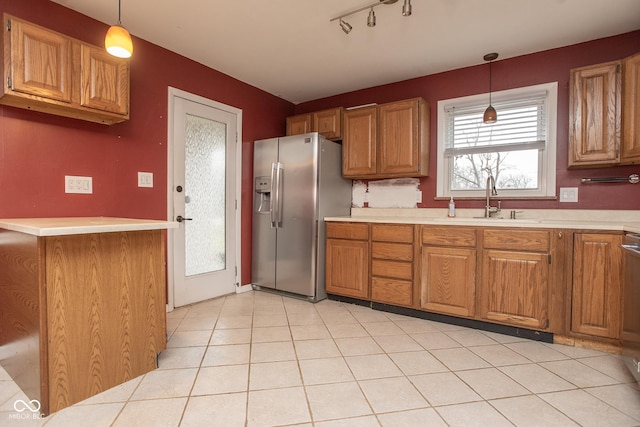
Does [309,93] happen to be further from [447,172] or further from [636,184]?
[636,184]

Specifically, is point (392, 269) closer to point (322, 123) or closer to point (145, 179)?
point (322, 123)

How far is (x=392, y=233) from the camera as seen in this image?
2.97 metres

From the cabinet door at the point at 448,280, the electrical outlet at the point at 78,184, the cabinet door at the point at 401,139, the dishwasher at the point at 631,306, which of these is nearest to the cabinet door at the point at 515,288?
the cabinet door at the point at 448,280

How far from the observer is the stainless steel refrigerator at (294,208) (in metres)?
3.31

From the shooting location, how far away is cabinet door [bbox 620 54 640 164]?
2.22 metres

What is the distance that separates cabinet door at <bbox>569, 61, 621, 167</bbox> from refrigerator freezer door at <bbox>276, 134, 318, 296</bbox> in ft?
7.27

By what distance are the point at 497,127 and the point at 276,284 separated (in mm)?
2831

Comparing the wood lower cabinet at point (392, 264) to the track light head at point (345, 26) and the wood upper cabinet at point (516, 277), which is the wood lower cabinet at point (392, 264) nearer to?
the wood upper cabinet at point (516, 277)

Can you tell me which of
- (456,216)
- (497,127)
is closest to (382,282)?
(456,216)

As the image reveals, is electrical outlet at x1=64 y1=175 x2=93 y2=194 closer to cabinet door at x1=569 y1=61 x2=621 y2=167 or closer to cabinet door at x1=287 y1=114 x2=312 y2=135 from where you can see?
cabinet door at x1=287 y1=114 x2=312 y2=135

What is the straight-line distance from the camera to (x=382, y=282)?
3.03 m

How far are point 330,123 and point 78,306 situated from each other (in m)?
2.98

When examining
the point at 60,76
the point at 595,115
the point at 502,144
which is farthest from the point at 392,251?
the point at 60,76

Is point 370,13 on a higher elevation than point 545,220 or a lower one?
higher
